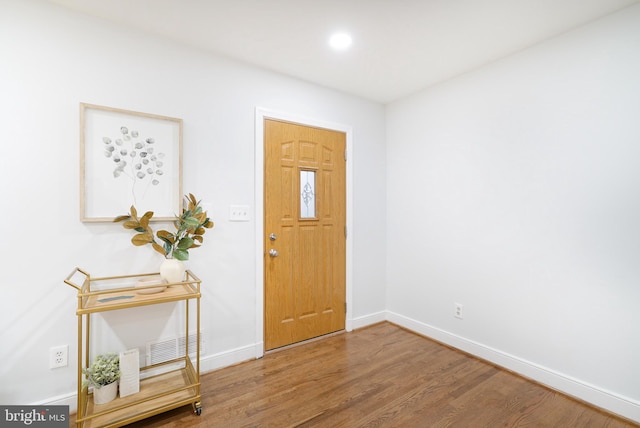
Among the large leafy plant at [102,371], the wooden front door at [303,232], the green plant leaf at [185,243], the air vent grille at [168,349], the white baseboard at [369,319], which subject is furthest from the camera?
the white baseboard at [369,319]

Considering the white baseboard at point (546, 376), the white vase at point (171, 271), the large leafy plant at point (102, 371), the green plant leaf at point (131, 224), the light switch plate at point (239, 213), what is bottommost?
the white baseboard at point (546, 376)

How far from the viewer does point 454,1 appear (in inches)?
68.7

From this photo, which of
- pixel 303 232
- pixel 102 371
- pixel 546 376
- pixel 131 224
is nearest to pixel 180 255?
pixel 131 224

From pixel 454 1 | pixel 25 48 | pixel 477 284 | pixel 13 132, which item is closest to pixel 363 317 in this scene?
pixel 477 284

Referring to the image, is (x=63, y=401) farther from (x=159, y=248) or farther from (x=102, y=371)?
(x=159, y=248)

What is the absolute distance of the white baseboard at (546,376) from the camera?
1.83 meters

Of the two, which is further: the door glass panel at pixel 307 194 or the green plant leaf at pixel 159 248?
the door glass panel at pixel 307 194

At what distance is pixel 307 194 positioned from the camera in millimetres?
2842

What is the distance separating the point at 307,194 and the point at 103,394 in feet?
6.59

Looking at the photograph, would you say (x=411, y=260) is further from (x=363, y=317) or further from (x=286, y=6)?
(x=286, y=6)

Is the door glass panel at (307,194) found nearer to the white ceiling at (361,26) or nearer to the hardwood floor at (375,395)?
the white ceiling at (361,26)

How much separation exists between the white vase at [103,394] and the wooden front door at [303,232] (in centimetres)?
114

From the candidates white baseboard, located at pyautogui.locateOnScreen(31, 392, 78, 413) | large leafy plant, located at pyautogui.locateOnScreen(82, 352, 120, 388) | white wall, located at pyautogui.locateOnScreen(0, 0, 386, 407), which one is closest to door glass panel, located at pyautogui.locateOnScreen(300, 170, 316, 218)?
white wall, located at pyautogui.locateOnScreen(0, 0, 386, 407)

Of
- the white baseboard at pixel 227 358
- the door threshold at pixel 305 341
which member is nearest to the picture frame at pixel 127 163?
the white baseboard at pixel 227 358
